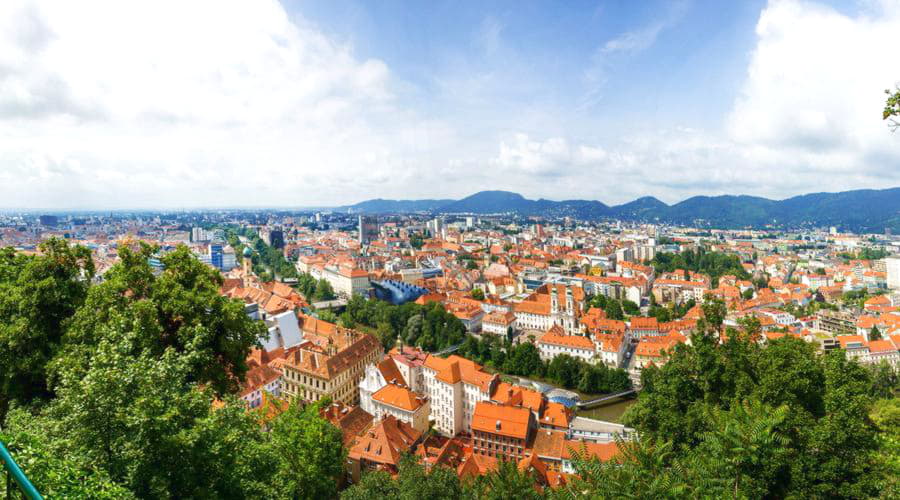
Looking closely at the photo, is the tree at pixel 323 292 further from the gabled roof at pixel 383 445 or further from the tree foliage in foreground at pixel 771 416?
the tree foliage in foreground at pixel 771 416

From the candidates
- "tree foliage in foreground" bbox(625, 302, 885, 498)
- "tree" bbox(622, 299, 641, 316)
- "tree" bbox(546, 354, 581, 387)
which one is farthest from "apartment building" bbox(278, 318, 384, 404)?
"tree" bbox(622, 299, 641, 316)

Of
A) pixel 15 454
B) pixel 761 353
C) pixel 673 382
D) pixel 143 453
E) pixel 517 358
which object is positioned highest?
pixel 15 454

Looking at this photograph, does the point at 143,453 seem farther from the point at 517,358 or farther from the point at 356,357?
the point at 517,358

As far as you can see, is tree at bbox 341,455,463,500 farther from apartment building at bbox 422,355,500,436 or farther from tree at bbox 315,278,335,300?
tree at bbox 315,278,335,300

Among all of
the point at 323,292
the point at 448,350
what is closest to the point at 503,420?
the point at 448,350

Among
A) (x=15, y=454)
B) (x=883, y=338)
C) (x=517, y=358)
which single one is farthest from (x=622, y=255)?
(x=15, y=454)

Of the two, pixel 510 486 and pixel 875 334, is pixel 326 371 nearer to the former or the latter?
pixel 510 486

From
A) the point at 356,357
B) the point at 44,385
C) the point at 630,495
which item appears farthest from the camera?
the point at 356,357
